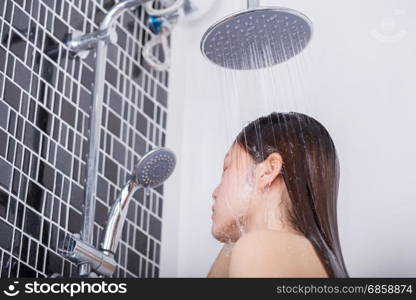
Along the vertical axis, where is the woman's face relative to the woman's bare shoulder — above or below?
above

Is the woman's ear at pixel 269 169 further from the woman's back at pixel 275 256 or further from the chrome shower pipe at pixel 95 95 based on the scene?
the chrome shower pipe at pixel 95 95

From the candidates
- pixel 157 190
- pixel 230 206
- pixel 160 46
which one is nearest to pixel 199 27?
pixel 160 46

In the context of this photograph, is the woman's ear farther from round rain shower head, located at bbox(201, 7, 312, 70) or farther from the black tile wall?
the black tile wall

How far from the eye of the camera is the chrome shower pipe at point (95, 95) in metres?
1.54

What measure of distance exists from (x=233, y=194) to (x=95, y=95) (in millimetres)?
410

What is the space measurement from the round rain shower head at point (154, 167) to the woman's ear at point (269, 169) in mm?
223

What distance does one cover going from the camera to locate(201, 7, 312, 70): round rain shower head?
135 cm

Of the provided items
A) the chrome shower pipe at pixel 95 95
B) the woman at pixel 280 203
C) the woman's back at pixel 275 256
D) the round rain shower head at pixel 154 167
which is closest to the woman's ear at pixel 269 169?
the woman at pixel 280 203

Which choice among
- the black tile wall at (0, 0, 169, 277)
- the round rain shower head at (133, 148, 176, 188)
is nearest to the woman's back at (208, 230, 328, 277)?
the round rain shower head at (133, 148, 176, 188)

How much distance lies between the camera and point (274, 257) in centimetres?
122

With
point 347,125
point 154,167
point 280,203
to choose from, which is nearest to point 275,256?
point 280,203

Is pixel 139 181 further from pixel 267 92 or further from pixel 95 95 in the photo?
pixel 267 92

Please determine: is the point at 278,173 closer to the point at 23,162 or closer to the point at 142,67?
the point at 23,162

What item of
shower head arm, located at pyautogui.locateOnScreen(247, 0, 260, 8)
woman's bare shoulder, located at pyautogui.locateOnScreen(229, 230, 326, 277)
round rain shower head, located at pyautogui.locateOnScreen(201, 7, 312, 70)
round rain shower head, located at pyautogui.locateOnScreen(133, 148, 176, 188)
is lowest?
woman's bare shoulder, located at pyautogui.locateOnScreen(229, 230, 326, 277)
